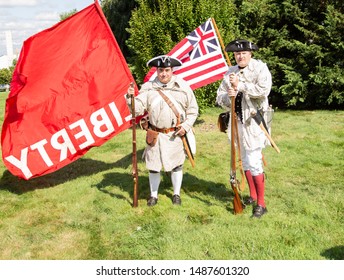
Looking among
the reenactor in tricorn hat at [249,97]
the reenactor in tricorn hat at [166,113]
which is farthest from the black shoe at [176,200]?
the reenactor in tricorn hat at [249,97]

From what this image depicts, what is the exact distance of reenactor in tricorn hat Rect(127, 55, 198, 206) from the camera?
18.1 feet

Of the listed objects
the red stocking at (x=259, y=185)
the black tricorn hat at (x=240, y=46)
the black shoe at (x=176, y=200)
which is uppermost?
the black tricorn hat at (x=240, y=46)

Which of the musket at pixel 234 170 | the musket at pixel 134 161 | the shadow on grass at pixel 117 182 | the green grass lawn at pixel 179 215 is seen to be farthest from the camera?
the shadow on grass at pixel 117 182

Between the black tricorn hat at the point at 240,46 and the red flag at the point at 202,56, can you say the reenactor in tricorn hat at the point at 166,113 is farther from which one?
the red flag at the point at 202,56

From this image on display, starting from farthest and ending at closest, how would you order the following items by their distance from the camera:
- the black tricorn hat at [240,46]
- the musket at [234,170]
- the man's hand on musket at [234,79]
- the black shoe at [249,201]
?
the black shoe at [249,201] → the musket at [234,170] → the black tricorn hat at [240,46] → the man's hand on musket at [234,79]

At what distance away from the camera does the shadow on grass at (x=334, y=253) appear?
164 inches

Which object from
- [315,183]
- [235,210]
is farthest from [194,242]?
[315,183]

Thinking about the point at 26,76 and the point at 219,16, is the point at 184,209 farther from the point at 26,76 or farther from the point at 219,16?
the point at 219,16

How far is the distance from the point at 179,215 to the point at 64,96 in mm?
2906

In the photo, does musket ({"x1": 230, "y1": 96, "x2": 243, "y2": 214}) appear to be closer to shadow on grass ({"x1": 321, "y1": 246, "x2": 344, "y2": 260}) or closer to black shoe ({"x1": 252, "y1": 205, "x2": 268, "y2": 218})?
Answer: black shoe ({"x1": 252, "y1": 205, "x2": 268, "y2": 218})

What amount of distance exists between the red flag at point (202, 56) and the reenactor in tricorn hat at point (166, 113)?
2.03 metres

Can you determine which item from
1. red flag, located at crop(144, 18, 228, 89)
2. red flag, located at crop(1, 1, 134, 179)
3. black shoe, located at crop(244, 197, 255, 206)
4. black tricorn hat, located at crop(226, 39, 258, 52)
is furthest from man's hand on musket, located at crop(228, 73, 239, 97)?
red flag, located at crop(144, 18, 228, 89)

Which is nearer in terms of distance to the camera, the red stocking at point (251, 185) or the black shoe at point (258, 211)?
the black shoe at point (258, 211)

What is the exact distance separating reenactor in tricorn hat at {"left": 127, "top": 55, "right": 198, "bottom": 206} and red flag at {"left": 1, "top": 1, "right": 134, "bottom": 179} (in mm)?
1191
